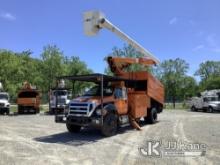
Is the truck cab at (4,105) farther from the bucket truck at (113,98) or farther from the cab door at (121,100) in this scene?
the cab door at (121,100)

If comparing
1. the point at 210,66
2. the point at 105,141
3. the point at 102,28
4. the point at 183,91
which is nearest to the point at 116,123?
the point at 105,141

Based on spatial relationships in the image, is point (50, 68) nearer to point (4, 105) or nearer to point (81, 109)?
point (4, 105)

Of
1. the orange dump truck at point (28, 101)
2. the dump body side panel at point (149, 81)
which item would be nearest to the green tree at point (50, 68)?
the orange dump truck at point (28, 101)

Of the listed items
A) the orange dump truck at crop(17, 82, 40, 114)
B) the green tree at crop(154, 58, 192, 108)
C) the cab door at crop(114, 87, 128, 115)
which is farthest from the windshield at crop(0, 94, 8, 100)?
the green tree at crop(154, 58, 192, 108)

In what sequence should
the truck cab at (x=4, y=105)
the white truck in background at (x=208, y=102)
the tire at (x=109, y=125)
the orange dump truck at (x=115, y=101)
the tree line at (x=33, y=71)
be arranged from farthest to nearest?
the tree line at (x=33, y=71) < the white truck in background at (x=208, y=102) < the truck cab at (x=4, y=105) < the tire at (x=109, y=125) < the orange dump truck at (x=115, y=101)

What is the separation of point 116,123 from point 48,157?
232 inches

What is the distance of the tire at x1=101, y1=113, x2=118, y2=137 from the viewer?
15289mm

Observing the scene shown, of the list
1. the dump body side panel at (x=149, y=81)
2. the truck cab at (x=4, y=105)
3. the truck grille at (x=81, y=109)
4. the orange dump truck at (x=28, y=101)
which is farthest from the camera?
the orange dump truck at (x=28, y=101)

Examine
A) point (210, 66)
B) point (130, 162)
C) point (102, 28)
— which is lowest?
point (130, 162)

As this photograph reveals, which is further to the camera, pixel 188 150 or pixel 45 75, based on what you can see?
pixel 45 75

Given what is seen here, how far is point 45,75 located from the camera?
5872cm

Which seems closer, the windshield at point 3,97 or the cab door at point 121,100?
the cab door at point 121,100

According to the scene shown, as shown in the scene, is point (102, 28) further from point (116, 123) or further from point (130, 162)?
point (130, 162)

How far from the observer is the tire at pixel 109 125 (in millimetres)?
15289
